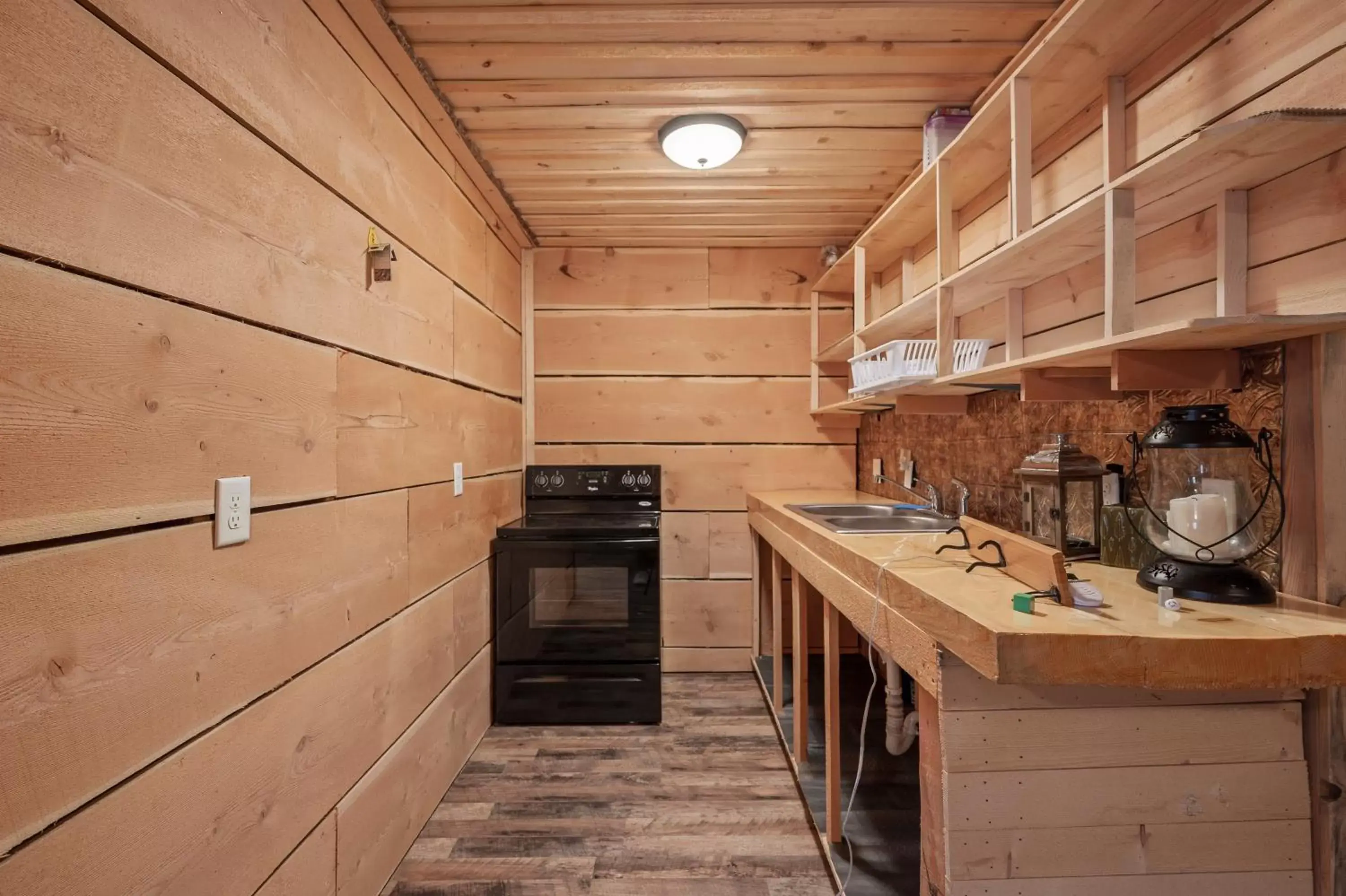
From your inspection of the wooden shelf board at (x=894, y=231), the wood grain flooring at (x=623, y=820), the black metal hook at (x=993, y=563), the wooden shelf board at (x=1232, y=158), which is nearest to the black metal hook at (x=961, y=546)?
the black metal hook at (x=993, y=563)

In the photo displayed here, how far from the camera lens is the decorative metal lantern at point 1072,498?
1441mm

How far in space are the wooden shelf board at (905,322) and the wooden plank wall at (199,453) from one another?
63.3 inches

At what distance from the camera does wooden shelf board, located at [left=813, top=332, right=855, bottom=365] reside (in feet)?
9.21

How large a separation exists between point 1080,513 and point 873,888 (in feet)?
3.67

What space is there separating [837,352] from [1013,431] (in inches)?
47.5

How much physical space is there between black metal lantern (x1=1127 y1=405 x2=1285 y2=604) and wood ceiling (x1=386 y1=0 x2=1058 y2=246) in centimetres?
113

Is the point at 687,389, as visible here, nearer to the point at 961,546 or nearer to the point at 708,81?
the point at 708,81

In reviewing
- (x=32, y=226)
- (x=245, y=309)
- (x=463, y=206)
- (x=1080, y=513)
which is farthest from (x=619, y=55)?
(x=1080, y=513)

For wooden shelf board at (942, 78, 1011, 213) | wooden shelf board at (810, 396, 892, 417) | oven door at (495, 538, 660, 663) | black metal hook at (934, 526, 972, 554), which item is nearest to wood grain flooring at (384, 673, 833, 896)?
oven door at (495, 538, 660, 663)

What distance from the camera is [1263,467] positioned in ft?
3.54

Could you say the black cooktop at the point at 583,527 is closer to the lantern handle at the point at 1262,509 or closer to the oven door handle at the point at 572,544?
the oven door handle at the point at 572,544

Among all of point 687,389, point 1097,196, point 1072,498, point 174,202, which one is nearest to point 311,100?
point 174,202

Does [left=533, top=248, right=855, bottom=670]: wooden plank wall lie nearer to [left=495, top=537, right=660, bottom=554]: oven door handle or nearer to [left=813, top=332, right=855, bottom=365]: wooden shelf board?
[left=813, top=332, right=855, bottom=365]: wooden shelf board

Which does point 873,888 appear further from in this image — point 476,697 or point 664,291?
point 664,291
